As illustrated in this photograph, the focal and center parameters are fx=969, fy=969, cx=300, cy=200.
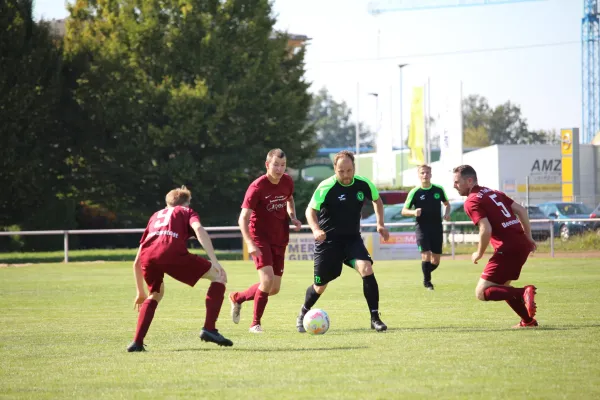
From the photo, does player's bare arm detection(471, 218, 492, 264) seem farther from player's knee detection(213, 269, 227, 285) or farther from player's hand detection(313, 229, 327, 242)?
player's knee detection(213, 269, 227, 285)

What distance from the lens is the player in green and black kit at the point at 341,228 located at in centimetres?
1131

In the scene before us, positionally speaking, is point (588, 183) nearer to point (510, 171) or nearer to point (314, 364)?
point (510, 171)

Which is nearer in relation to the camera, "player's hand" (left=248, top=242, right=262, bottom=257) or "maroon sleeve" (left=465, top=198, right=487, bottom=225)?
"maroon sleeve" (left=465, top=198, right=487, bottom=225)

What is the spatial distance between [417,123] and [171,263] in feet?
135

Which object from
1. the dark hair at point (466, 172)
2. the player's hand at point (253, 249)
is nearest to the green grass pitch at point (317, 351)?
the player's hand at point (253, 249)

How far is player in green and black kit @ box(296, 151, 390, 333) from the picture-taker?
1131 cm

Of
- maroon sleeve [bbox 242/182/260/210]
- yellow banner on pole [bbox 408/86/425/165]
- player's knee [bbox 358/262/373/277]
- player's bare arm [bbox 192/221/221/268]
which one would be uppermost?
yellow banner on pole [bbox 408/86/425/165]

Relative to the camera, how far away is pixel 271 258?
38.2 feet

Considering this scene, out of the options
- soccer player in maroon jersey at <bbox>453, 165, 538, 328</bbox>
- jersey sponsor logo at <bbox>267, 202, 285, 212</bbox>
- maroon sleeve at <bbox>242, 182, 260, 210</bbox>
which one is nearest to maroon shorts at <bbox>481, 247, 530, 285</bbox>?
soccer player in maroon jersey at <bbox>453, 165, 538, 328</bbox>

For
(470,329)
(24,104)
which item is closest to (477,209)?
(470,329)

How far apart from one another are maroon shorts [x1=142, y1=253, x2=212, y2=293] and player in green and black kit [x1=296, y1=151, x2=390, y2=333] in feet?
6.60

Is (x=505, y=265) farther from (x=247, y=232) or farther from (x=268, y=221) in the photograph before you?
(x=247, y=232)

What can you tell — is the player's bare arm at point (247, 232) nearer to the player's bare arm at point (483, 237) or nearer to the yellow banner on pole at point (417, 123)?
the player's bare arm at point (483, 237)

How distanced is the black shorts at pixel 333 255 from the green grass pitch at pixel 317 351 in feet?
2.17
